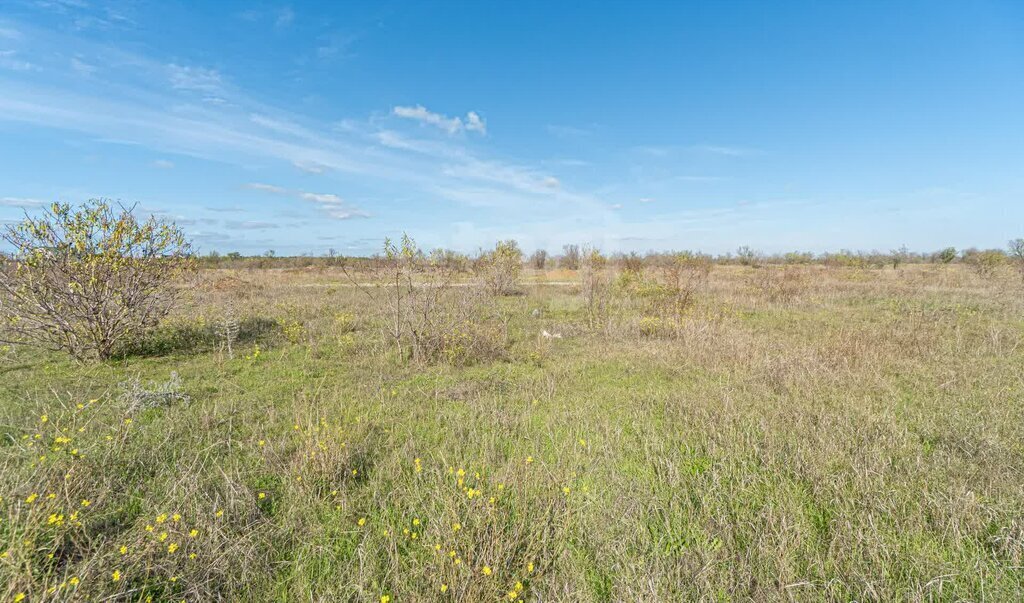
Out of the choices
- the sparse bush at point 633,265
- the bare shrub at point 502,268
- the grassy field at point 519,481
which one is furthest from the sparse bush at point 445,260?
the sparse bush at point 633,265

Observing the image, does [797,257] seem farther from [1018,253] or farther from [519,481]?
[519,481]

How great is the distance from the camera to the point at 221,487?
3062 millimetres

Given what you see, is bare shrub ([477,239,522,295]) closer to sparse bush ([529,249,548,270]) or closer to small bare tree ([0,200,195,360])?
small bare tree ([0,200,195,360])

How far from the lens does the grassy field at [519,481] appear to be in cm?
224

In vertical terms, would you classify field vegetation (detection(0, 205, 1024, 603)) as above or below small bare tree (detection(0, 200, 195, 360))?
below

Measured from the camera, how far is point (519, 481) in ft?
10.1

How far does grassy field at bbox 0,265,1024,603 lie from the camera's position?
2.24 m

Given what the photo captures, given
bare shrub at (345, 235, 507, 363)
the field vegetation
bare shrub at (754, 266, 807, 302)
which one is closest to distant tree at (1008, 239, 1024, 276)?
bare shrub at (754, 266, 807, 302)

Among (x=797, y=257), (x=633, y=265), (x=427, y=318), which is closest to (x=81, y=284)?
(x=427, y=318)

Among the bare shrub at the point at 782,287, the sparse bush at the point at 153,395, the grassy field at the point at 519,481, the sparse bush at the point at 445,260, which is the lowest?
the grassy field at the point at 519,481

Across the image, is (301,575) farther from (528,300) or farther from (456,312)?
(528,300)

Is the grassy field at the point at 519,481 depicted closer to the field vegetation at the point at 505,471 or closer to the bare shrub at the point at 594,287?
the field vegetation at the point at 505,471

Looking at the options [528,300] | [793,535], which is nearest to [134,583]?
[793,535]

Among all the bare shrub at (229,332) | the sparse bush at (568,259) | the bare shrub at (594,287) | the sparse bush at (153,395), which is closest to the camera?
the sparse bush at (153,395)
